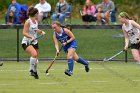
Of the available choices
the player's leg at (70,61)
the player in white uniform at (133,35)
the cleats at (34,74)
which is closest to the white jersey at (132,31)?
the player in white uniform at (133,35)

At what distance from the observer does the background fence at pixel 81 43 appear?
2517 cm

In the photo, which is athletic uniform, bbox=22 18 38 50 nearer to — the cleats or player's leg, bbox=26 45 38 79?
player's leg, bbox=26 45 38 79

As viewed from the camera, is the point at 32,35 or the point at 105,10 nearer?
the point at 32,35

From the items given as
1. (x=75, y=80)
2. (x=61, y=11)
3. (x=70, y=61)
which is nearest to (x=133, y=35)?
(x=70, y=61)

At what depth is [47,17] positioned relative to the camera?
28422 millimetres

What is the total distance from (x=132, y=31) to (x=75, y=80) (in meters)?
2.62

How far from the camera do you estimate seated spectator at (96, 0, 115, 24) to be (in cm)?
2733

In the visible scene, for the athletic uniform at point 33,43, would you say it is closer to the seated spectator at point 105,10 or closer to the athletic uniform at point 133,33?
the athletic uniform at point 133,33

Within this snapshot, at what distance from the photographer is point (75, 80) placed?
1708cm

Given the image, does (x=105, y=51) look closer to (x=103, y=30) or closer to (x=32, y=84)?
(x=103, y=30)

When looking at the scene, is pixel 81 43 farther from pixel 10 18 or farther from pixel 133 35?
pixel 133 35

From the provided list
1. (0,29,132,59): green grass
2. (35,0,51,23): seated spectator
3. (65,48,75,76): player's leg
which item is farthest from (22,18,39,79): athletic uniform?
(35,0,51,23): seated spectator

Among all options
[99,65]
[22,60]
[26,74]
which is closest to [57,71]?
[26,74]

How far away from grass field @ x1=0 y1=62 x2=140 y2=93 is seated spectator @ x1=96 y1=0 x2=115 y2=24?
16.2 ft
